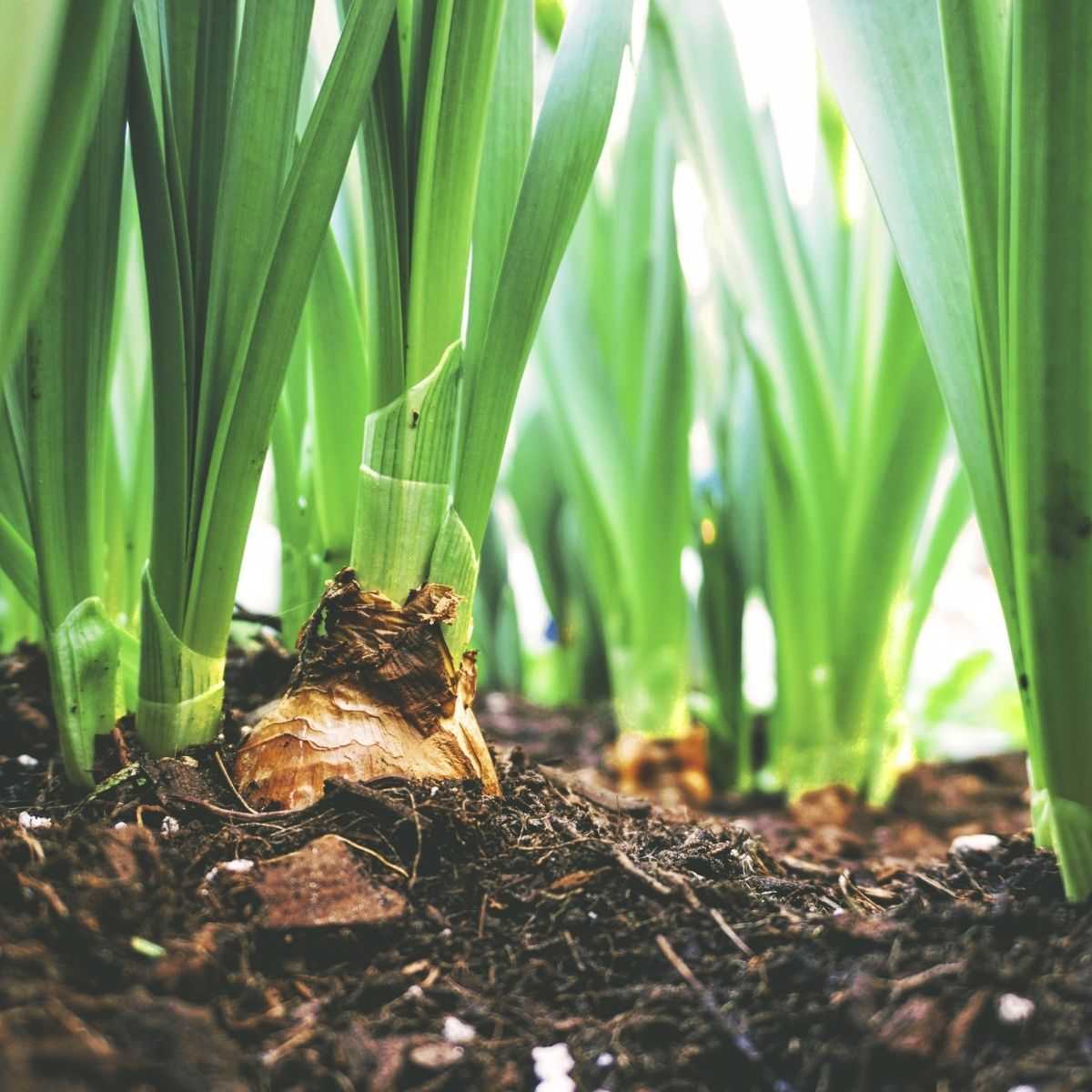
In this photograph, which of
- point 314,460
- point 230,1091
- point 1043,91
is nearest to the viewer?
point 230,1091

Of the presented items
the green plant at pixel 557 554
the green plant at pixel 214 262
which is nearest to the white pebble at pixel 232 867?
the green plant at pixel 214 262

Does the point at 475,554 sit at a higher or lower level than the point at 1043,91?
lower

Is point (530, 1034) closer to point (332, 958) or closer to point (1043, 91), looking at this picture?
point (332, 958)

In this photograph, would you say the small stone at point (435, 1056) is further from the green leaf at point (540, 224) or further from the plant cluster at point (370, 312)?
the green leaf at point (540, 224)

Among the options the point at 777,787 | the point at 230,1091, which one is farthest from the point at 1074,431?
the point at 777,787

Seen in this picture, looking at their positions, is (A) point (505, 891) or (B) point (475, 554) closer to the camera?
(A) point (505, 891)

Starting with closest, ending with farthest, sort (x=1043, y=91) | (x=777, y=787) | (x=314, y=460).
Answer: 1. (x=1043, y=91)
2. (x=314, y=460)
3. (x=777, y=787)

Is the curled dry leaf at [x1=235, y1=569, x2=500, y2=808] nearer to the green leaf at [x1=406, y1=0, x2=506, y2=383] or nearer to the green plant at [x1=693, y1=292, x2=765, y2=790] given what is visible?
the green leaf at [x1=406, y1=0, x2=506, y2=383]

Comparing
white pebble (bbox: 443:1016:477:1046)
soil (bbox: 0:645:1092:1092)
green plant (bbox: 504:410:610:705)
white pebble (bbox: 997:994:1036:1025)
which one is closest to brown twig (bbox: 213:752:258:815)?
soil (bbox: 0:645:1092:1092)
